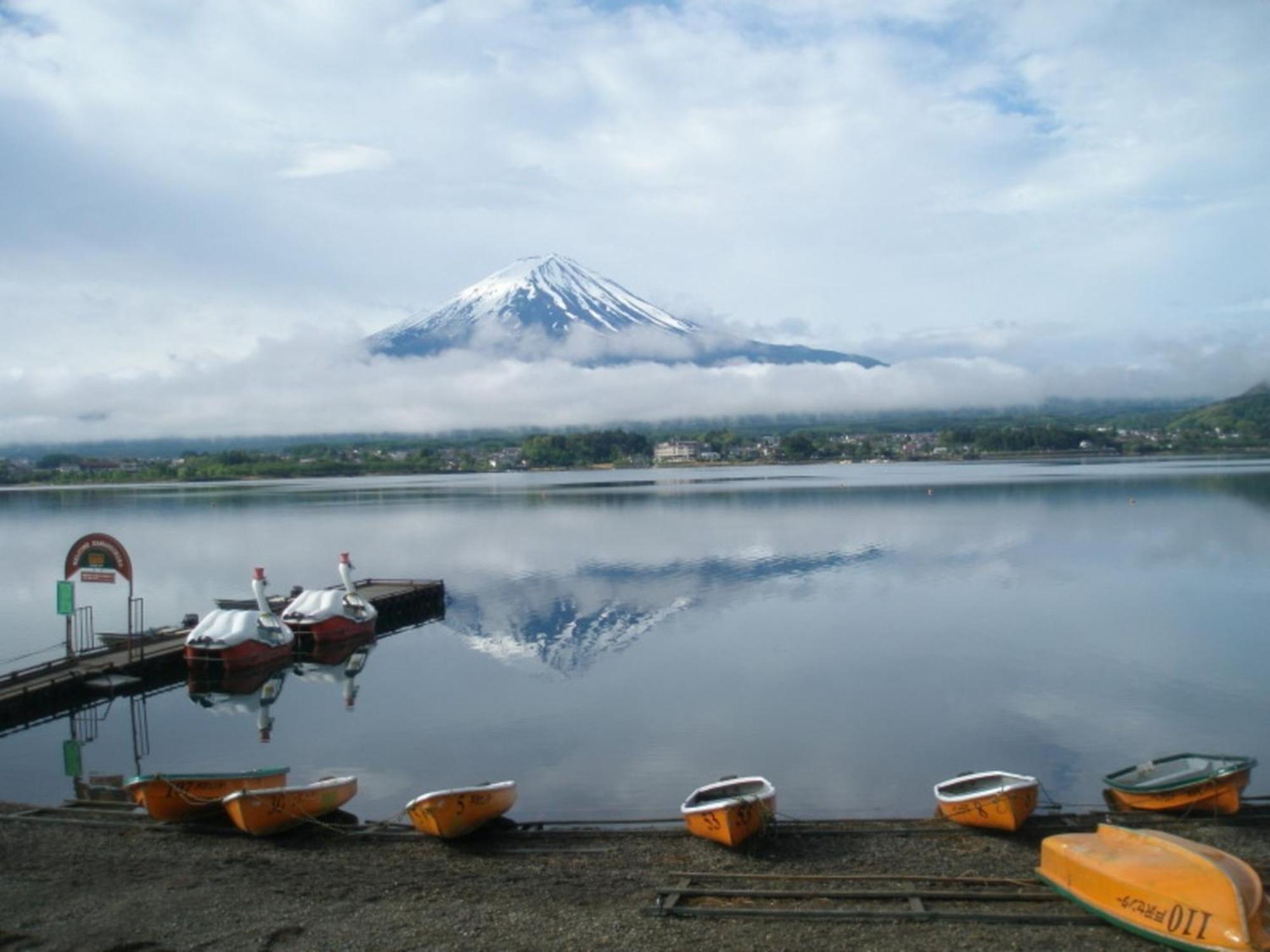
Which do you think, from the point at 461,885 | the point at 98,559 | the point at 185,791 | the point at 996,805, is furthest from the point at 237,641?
the point at 996,805

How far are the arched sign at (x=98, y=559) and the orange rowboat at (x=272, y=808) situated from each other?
1004 cm

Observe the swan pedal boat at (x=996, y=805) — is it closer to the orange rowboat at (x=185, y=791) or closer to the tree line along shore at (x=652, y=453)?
the orange rowboat at (x=185, y=791)

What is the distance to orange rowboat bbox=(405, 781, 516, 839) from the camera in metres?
8.74

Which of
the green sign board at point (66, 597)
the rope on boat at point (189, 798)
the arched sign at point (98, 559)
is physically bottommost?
the rope on boat at point (189, 798)

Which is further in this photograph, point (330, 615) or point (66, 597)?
point (330, 615)

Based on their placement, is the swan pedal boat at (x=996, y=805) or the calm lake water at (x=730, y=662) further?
the calm lake water at (x=730, y=662)

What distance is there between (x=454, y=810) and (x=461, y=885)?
1.02 meters

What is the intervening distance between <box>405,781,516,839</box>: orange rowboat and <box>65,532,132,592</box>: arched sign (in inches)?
437

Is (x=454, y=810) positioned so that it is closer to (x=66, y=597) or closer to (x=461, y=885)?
(x=461, y=885)

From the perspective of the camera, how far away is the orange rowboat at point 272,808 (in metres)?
8.95

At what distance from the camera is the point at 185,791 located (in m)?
9.29

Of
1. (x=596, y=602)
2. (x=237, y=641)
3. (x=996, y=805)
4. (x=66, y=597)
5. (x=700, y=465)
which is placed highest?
(x=66, y=597)

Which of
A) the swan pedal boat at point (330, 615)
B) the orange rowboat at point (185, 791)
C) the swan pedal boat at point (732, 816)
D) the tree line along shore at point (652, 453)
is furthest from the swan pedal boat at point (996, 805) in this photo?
the tree line along shore at point (652, 453)

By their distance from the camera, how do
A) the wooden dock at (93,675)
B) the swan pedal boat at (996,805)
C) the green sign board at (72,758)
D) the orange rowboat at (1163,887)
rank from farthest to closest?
the wooden dock at (93,675) → the green sign board at (72,758) → the swan pedal boat at (996,805) → the orange rowboat at (1163,887)
